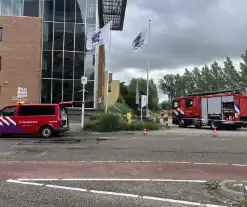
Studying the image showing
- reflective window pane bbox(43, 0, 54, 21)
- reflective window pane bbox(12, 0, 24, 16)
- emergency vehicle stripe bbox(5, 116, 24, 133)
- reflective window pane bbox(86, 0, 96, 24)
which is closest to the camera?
emergency vehicle stripe bbox(5, 116, 24, 133)

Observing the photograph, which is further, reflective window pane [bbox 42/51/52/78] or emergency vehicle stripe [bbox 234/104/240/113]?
reflective window pane [bbox 42/51/52/78]

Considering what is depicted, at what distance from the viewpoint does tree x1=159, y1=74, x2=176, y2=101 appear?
438 ft

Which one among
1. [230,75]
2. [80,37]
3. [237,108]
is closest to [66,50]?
[80,37]

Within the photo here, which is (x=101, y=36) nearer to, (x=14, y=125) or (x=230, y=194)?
(x=14, y=125)

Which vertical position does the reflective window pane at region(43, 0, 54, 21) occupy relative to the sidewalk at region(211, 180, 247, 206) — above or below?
above

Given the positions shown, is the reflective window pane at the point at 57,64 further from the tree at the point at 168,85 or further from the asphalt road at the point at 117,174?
the tree at the point at 168,85

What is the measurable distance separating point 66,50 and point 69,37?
48.7 inches

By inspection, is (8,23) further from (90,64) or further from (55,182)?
(55,182)

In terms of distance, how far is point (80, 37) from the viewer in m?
34.3

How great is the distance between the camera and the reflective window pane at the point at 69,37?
1345 inches

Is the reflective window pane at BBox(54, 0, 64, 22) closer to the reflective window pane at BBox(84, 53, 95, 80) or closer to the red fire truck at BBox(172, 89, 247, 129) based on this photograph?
the reflective window pane at BBox(84, 53, 95, 80)

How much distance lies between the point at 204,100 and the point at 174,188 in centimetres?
2563

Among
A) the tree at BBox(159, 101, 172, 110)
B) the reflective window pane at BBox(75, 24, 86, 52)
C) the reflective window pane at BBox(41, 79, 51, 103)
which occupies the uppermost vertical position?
the reflective window pane at BBox(75, 24, 86, 52)

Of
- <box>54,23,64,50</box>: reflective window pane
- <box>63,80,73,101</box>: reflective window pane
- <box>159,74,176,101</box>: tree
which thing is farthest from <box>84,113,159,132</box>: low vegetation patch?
<box>159,74,176,101</box>: tree
